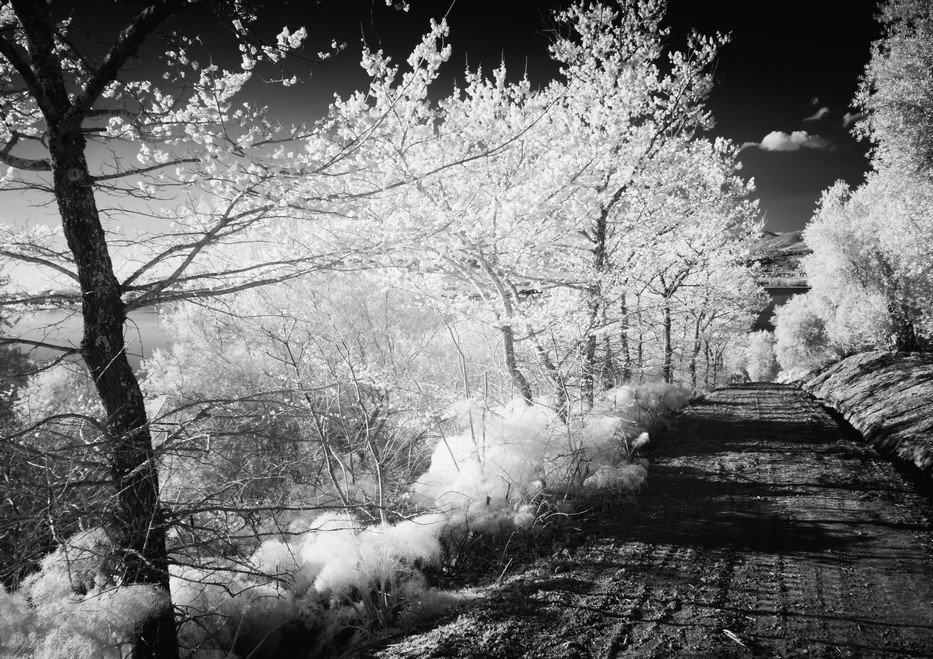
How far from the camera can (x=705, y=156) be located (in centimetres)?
1151

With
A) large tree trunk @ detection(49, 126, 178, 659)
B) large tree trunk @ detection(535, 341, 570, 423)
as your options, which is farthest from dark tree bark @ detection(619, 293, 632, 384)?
large tree trunk @ detection(49, 126, 178, 659)

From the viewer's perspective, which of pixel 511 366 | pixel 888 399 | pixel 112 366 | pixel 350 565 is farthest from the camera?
pixel 888 399

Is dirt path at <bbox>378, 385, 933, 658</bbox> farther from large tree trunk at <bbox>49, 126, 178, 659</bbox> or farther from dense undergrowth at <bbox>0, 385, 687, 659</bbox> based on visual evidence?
large tree trunk at <bbox>49, 126, 178, 659</bbox>

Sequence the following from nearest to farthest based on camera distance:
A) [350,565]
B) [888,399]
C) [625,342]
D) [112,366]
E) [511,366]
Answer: [112,366] < [350,565] < [511,366] < [888,399] < [625,342]

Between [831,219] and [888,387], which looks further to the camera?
[831,219]

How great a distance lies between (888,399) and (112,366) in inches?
575

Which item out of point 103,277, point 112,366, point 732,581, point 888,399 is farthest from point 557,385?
point 888,399

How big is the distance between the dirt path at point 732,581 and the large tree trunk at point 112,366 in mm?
1721

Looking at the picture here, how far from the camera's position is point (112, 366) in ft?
9.73

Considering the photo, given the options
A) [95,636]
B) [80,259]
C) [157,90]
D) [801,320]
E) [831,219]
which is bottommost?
[95,636]

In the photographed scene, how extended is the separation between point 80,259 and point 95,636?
2.48m

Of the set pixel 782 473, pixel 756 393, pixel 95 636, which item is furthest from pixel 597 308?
pixel 756 393

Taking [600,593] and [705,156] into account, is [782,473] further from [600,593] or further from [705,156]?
[705,156]

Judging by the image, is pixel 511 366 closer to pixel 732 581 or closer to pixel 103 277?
pixel 732 581
